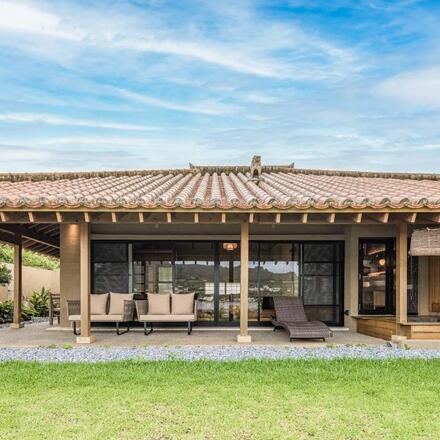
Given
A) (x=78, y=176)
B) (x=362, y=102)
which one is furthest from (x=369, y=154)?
(x=78, y=176)

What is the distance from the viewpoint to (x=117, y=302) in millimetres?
12094

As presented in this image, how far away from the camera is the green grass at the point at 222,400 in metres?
5.10

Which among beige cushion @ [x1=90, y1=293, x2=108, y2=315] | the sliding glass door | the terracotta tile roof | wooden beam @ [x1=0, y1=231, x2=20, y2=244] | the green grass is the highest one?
the terracotta tile roof

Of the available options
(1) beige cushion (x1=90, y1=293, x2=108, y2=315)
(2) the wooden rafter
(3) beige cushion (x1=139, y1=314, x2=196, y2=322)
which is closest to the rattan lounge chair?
(3) beige cushion (x1=139, y1=314, x2=196, y2=322)

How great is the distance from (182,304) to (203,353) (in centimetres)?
280

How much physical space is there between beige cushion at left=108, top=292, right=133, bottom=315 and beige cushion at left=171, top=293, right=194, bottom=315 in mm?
1162

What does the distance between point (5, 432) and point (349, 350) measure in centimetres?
651

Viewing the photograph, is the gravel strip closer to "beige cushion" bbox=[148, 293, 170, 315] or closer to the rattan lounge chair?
the rattan lounge chair

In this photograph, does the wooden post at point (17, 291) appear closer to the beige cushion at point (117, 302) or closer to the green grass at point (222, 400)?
the beige cushion at point (117, 302)

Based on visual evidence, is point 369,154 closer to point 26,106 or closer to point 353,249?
point 353,249

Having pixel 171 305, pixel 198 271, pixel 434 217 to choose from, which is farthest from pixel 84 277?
pixel 434 217

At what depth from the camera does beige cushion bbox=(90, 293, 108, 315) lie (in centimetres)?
1202

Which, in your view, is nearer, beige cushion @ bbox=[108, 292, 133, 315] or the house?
beige cushion @ bbox=[108, 292, 133, 315]

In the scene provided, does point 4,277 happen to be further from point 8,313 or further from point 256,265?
point 256,265
